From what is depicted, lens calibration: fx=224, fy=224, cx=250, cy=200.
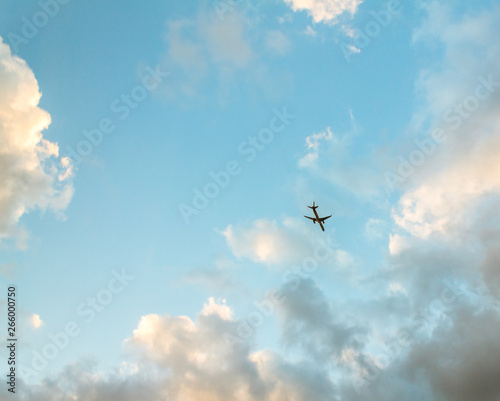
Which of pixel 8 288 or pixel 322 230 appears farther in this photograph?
pixel 322 230

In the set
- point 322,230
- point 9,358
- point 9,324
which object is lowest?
point 9,358

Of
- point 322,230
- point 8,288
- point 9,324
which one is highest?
point 322,230

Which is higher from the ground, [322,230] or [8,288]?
[322,230]

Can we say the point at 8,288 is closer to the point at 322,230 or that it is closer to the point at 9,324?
the point at 9,324

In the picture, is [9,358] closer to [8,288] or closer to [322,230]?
[8,288]

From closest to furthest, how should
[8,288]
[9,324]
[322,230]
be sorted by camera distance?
[9,324]
[8,288]
[322,230]

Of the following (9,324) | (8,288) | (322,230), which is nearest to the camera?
(9,324)

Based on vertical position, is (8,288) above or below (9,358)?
above

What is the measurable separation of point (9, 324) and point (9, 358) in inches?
312

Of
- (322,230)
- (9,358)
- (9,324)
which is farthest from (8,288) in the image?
(322,230)

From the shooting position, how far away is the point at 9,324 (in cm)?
4022

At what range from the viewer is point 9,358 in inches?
1657

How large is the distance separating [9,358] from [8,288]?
12.8 metres

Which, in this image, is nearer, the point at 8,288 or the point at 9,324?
the point at 9,324
